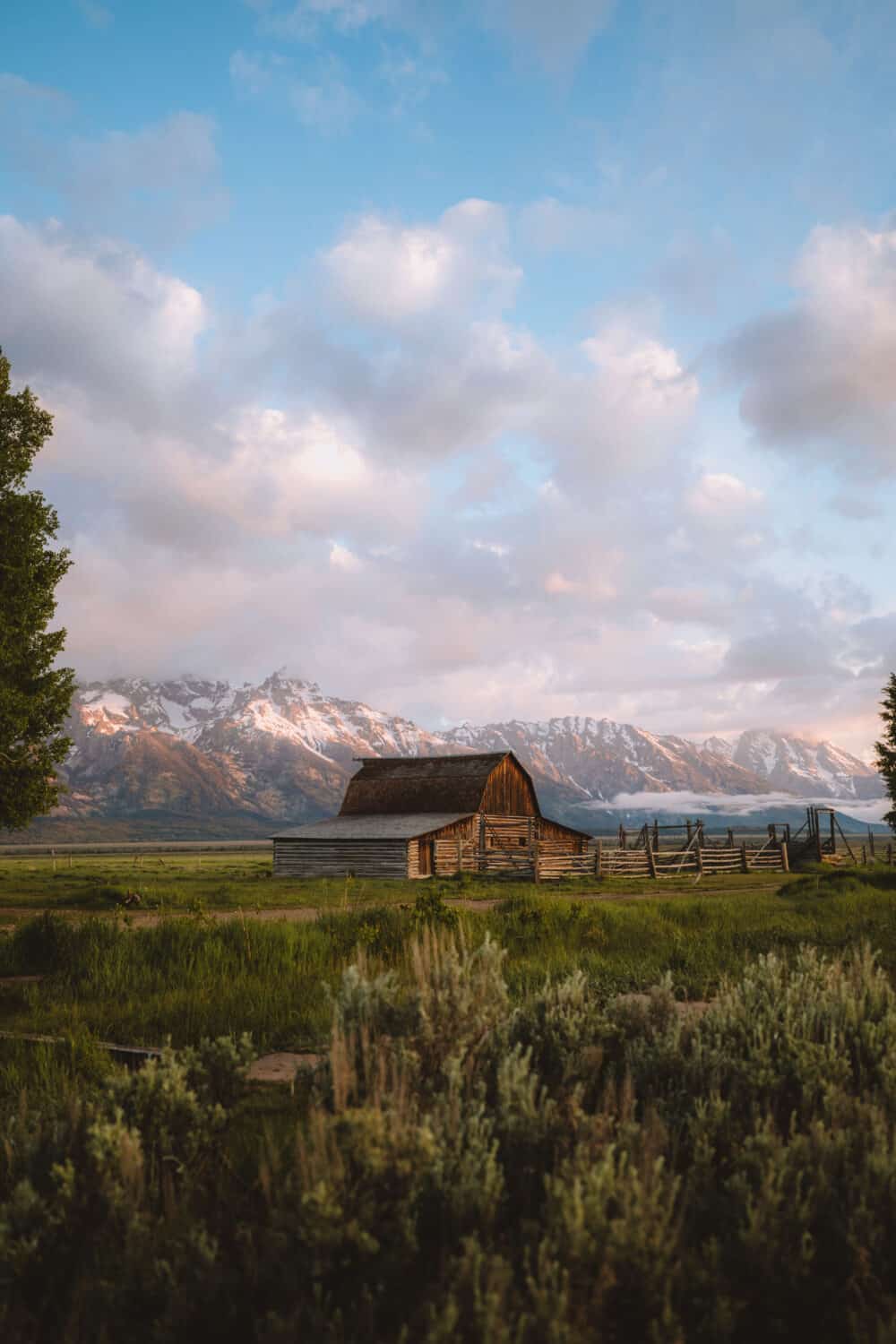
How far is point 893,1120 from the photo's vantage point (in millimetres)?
4500

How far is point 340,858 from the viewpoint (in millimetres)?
43188

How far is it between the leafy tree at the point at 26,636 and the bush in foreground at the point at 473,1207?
1713 centimetres

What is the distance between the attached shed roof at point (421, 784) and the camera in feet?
157

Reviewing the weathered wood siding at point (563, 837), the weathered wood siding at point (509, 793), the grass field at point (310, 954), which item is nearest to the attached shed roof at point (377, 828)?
the weathered wood siding at point (509, 793)

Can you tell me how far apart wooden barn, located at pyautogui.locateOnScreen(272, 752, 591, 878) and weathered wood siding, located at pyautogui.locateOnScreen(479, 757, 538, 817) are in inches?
2.3

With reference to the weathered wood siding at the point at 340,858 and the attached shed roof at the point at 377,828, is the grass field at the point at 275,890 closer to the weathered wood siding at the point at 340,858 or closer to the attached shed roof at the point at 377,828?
the weathered wood siding at the point at 340,858

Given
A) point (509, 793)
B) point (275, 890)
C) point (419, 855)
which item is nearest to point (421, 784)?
point (509, 793)

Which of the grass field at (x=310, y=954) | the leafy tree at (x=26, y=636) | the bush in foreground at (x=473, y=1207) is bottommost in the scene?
the grass field at (x=310, y=954)

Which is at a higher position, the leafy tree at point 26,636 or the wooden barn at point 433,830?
the leafy tree at point 26,636

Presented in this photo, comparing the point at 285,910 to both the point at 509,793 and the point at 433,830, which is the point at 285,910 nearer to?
the point at 433,830

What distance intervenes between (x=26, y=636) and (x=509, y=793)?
3402cm

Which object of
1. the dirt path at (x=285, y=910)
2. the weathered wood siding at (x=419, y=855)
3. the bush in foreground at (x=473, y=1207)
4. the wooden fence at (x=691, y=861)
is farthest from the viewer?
the weathered wood siding at (x=419, y=855)

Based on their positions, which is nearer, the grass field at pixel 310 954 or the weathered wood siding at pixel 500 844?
the grass field at pixel 310 954

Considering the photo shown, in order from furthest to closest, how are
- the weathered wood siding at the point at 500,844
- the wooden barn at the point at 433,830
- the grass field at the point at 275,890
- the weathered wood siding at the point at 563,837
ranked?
the weathered wood siding at the point at 563,837
the weathered wood siding at the point at 500,844
the wooden barn at the point at 433,830
the grass field at the point at 275,890
